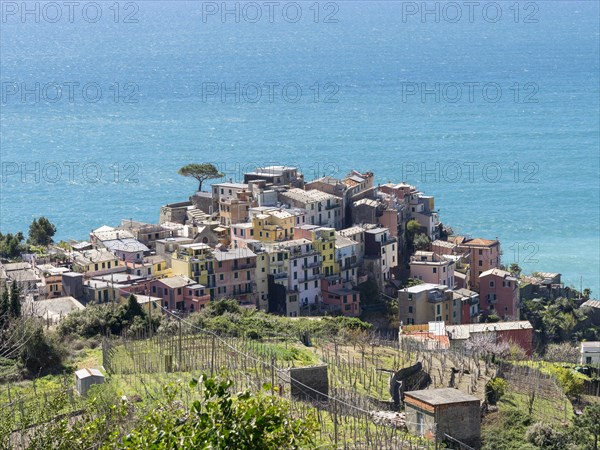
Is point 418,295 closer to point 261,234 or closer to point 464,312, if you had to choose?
Answer: point 464,312

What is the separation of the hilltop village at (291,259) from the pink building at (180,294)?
4cm

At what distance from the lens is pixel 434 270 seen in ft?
171

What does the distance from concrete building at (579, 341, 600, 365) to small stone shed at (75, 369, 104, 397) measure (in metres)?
20.8

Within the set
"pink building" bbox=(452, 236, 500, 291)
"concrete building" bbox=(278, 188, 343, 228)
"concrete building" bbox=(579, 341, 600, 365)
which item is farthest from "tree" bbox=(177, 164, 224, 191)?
"concrete building" bbox=(579, 341, 600, 365)

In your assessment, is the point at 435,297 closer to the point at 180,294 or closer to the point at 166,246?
the point at 180,294

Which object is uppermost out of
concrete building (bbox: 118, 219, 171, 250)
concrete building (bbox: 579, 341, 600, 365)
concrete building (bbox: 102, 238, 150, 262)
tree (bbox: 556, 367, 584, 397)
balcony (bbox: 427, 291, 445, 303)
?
concrete building (bbox: 118, 219, 171, 250)

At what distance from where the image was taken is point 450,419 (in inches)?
1083

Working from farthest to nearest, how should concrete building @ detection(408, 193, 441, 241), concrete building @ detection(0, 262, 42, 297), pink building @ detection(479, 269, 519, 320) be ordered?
concrete building @ detection(408, 193, 441, 241) → pink building @ detection(479, 269, 519, 320) → concrete building @ detection(0, 262, 42, 297)

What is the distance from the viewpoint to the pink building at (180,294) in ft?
151


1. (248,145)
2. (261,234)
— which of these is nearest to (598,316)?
(261,234)

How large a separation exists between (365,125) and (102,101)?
35.3m

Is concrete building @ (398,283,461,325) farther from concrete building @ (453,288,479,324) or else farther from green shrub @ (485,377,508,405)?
green shrub @ (485,377,508,405)

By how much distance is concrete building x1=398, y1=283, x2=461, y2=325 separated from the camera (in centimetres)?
4869

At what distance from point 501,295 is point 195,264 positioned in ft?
41.8
